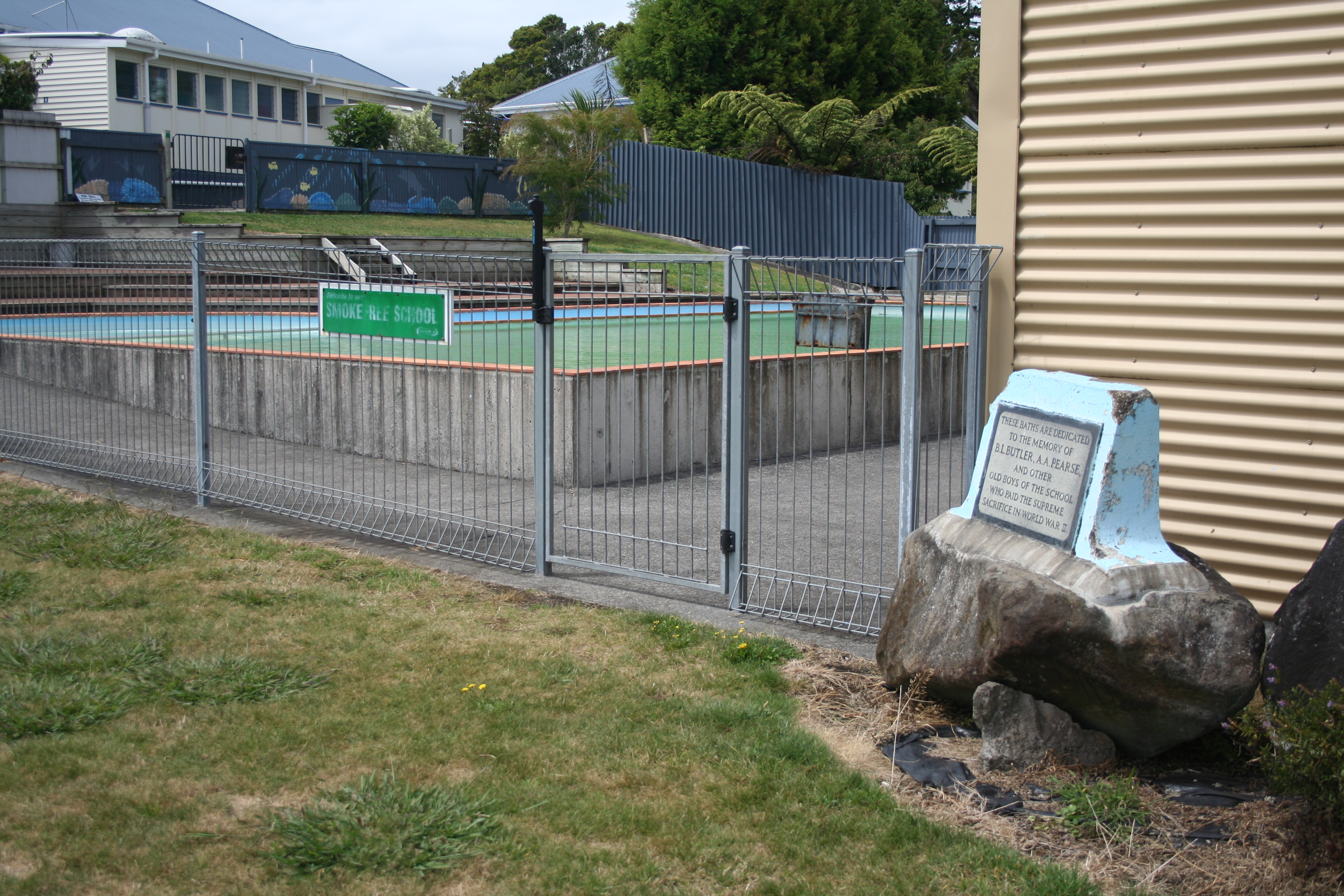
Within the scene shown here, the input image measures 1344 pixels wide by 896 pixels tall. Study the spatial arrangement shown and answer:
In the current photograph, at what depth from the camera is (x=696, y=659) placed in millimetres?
5094

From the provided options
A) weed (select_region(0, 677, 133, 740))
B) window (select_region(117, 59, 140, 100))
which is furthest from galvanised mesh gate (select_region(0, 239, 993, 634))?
window (select_region(117, 59, 140, 100))

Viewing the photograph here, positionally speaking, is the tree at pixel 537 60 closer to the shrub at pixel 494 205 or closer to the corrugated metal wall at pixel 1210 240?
the shrub at pixel 494 205

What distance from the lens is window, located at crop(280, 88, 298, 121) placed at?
1401 inches

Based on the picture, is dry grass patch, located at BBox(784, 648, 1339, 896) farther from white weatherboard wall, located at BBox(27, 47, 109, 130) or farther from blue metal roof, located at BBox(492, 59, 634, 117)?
blue metal roof, located at BBox(492, 59, 634, 117)

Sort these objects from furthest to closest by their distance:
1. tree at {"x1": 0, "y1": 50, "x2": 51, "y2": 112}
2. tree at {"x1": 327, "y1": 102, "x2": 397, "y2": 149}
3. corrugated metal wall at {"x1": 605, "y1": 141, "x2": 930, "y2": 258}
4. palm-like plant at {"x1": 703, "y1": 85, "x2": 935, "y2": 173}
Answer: tree at {"x1": 327, "y1": 102, "x2": 397, "y2": 149}, palm-like plant at {"x1": 703, "y1": 85, "x2": 935, "y2": 173}, corrugated metal wall at {"x1": 605, "y1": 141, "x2": 930, "y2": 258}, tree at {"x1": 0, "y1": 50, "x2": 51, "y2": 112}

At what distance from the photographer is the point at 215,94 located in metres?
33.0

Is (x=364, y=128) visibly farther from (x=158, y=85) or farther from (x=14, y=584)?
(x=14, y=584)

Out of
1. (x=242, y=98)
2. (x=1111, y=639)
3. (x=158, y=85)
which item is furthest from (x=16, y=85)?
(x=1111, y=639)

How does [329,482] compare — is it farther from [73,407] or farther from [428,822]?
[428,822]

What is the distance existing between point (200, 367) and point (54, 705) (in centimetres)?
409

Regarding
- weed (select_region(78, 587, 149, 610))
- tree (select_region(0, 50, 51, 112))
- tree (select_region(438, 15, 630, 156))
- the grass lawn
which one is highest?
tree (select_region(438, 15, 630, 156))

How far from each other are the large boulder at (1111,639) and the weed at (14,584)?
4.51m

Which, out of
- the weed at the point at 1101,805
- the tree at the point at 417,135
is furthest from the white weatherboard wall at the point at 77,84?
the weed at the point at 1101,805

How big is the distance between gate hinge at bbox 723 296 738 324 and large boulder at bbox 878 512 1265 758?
2029 mm
